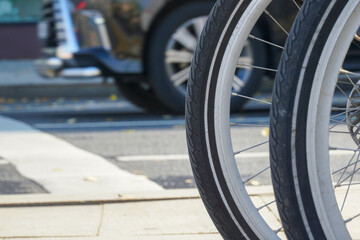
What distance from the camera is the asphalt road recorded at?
14.8ft

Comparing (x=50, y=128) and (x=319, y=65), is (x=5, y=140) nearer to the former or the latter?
(x=50, y=128)

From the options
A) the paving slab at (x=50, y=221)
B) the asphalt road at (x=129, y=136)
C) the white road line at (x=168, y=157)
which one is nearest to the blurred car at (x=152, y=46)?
the asphalt road at (x=129, y=136)

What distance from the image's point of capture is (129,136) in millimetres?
6184

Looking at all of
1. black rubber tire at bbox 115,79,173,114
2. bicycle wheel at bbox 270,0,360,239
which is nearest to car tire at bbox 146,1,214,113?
black rubber tire at bbox 115,79,173,114

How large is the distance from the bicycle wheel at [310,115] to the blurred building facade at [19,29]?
14032 millimetres

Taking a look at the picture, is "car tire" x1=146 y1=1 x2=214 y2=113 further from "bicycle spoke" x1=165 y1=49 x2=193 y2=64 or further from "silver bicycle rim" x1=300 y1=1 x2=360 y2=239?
"silver bicycle rim" x1=300 y1=1 x2=360 y2=239

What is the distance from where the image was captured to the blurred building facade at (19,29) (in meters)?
15.7

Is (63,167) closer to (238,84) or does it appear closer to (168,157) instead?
(168,157)

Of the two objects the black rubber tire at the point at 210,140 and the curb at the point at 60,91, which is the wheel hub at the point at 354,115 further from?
the curb at the point at 60,91

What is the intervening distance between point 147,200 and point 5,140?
262cm

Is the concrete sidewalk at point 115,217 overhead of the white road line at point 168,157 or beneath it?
overhead

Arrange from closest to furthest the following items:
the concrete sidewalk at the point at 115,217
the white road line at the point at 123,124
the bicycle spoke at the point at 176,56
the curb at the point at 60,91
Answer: the concrete sidewalk at the point at 115,217
the white road line at the point at 123,124
the bicycle spoke at the point at 176,56
the curb at the point at 60,91

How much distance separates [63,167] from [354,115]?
2.82 metres

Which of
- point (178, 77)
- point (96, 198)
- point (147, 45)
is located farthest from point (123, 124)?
point (96, 198)
